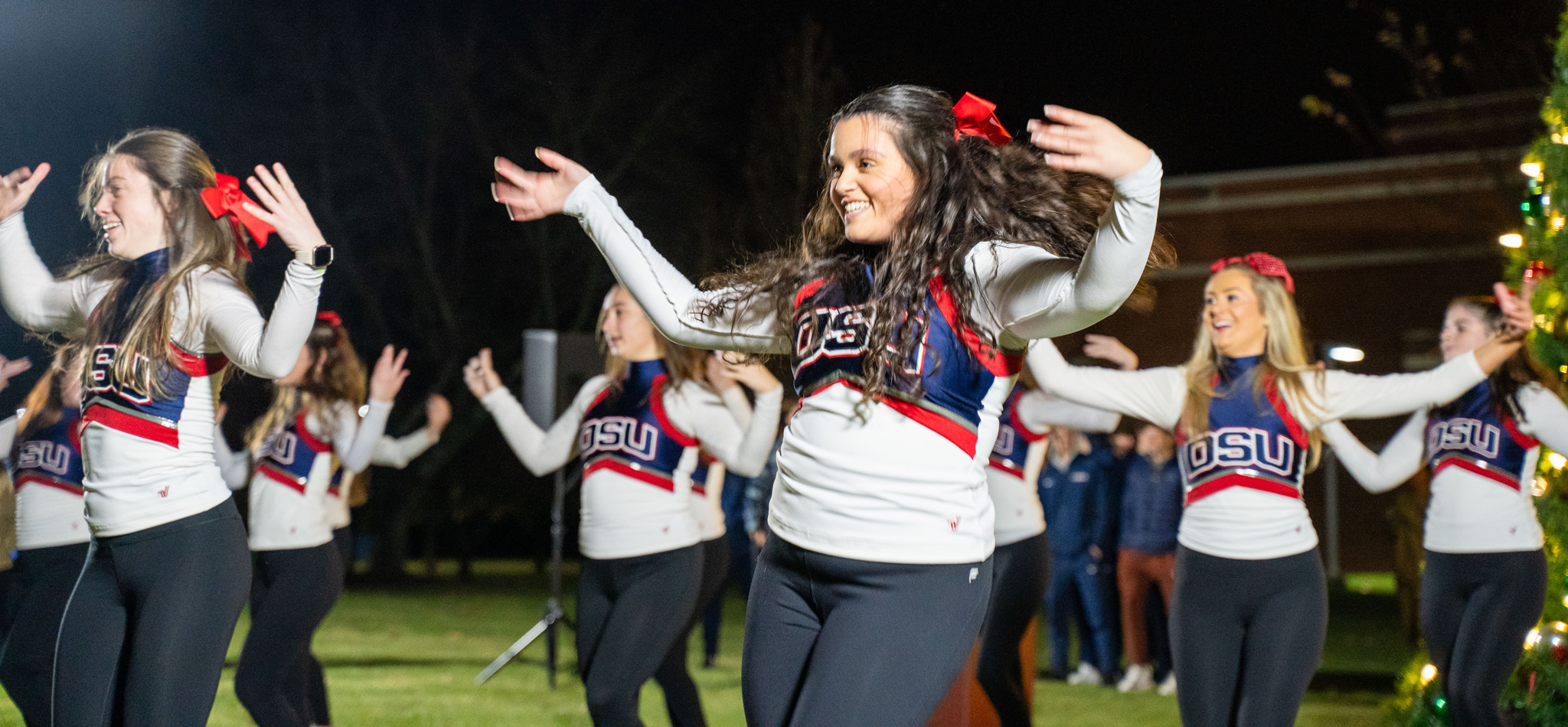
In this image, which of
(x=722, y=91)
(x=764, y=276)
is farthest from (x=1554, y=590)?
(x=722, y=91)

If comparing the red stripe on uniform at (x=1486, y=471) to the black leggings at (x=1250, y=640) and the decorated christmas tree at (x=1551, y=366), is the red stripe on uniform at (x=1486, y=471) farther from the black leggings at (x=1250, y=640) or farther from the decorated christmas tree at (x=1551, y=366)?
the black leggings at (x=1250, y=640)

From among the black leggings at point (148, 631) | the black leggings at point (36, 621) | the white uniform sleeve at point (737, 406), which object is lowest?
the black leggings at point (36, 621)

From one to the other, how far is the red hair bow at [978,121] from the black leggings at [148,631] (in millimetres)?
2071

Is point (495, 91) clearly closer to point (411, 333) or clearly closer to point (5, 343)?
point (411, 333)

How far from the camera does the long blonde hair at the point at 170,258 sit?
3246 millimetres

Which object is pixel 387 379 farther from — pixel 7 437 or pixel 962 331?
pixel 962 331

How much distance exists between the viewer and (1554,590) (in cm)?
530

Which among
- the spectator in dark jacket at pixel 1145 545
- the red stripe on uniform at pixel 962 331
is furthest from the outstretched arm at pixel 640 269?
the spectator in dark jacket at pixel 1145 545

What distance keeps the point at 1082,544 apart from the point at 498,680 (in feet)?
15.4

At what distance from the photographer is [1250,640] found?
4.00 m

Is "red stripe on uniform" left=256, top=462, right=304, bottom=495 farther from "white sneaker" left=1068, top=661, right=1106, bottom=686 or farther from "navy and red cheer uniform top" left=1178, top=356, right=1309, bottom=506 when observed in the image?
"white sneaker" left=1068, top=661, right=1106, bottom=686

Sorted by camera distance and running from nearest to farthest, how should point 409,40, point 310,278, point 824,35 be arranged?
point 310,278
point 824,35
point 409,40

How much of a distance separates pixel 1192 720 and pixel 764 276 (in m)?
2.27

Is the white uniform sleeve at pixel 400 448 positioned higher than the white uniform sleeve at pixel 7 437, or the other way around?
the white uniform sleeve at pixel 7 437
